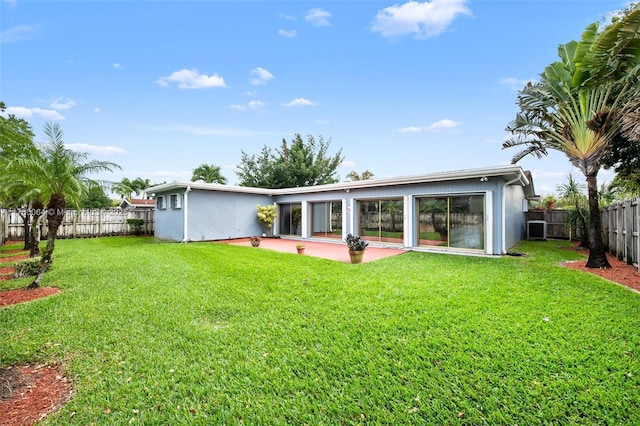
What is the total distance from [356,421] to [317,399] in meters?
0.41

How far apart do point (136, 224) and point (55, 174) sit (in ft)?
42.8

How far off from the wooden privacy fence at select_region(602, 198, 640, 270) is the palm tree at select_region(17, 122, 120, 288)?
1359 centimetres

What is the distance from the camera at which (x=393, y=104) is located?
619 inches

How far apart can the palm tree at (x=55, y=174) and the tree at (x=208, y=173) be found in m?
25.5

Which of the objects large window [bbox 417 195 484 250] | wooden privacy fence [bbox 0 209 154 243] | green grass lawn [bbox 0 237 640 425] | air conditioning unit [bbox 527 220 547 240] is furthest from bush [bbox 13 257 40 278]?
air conditioning unit [bbox 527 220 547 240]

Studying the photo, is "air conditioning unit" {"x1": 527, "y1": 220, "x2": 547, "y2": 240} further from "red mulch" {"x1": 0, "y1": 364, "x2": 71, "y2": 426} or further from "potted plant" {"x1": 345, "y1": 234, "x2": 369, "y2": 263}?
"red mulch" {"x1": 0, "y1": 364, "x2": 71, "y2": 426}

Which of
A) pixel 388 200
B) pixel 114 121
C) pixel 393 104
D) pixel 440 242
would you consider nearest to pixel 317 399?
pixel 440 242

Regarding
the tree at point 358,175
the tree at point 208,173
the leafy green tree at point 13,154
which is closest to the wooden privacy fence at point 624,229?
the leafy green tree at point 13,154

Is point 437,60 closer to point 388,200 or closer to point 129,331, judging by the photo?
point 388,200

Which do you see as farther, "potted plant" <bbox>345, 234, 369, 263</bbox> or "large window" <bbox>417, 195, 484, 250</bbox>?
"large window" <bbox>417, 195, 484, 250</bbox>

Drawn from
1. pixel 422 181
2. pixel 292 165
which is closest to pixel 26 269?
pixel 422 181

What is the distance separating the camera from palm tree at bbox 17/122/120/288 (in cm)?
647

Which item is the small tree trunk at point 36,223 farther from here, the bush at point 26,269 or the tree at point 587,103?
the tree at point 587,103

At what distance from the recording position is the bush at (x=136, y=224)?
1797cm
